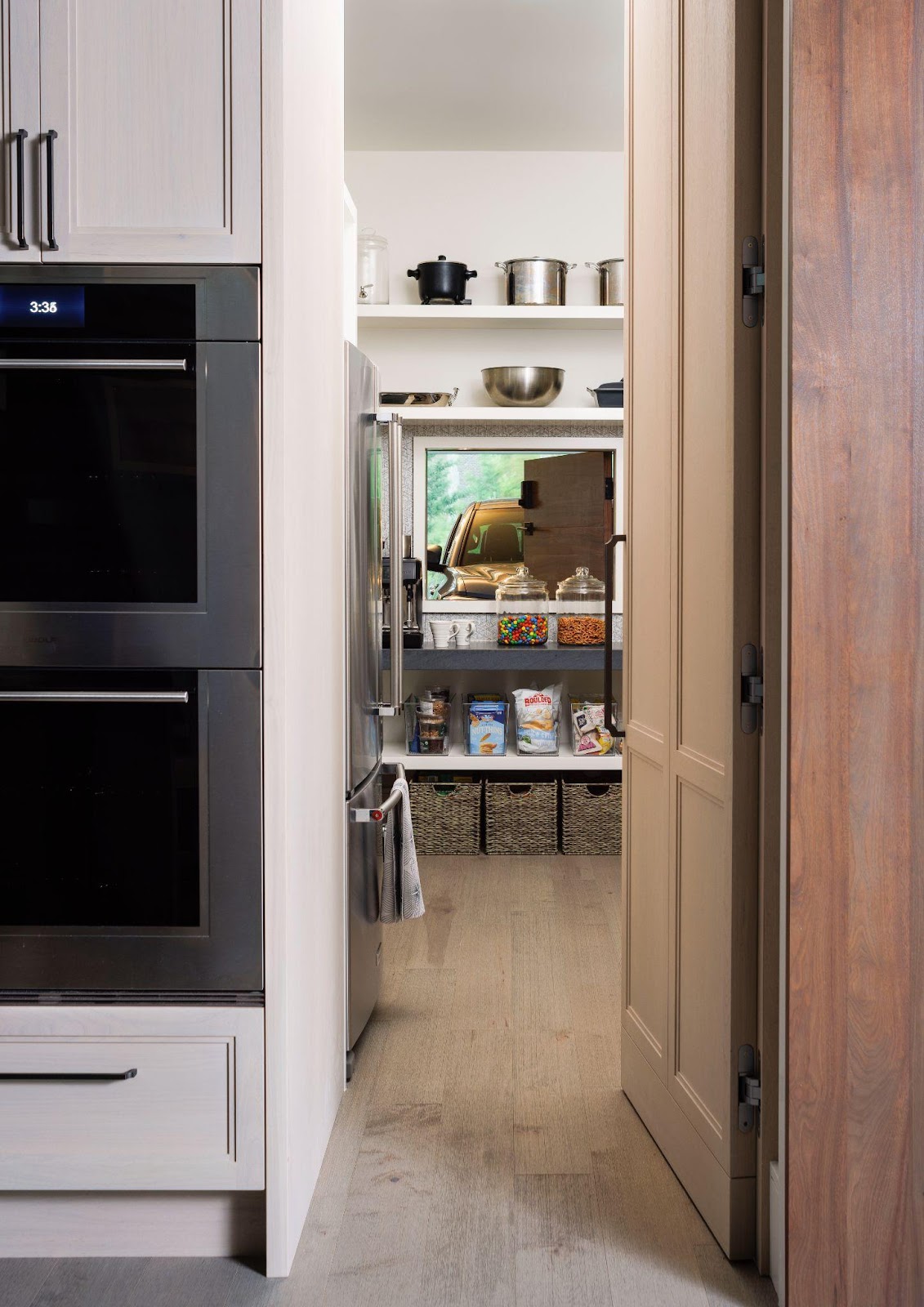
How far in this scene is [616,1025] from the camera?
120 inches

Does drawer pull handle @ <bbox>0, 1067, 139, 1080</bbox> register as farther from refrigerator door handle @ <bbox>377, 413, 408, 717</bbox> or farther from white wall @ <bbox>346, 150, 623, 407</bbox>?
white wall @ <bbox>346, 150, 623, 407</bbox>

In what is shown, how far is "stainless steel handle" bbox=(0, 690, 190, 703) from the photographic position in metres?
1.84

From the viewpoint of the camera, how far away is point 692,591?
7.20 feet

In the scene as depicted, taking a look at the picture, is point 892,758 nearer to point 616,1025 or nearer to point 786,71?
point 786,71

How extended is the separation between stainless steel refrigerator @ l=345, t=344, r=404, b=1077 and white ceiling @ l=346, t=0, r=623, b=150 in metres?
1.75

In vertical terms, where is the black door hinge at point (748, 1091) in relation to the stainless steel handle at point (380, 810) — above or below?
below

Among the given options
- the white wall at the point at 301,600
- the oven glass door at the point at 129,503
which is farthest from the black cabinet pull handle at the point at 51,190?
the white wall at the point at 301,600

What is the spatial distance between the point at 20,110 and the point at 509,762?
3.42 meters

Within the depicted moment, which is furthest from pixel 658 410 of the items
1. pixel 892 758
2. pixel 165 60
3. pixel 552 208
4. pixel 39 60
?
pixel 552 208

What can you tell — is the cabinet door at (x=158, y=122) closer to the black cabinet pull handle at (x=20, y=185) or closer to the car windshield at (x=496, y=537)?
the black cabinet pull handle at (x=20, y=185)

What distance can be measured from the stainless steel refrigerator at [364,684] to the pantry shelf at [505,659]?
1726 millimetres

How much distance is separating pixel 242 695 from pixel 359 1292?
0.99 metres

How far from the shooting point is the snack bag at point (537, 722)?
491 centimetres

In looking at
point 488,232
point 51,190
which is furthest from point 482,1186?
point 488,232
